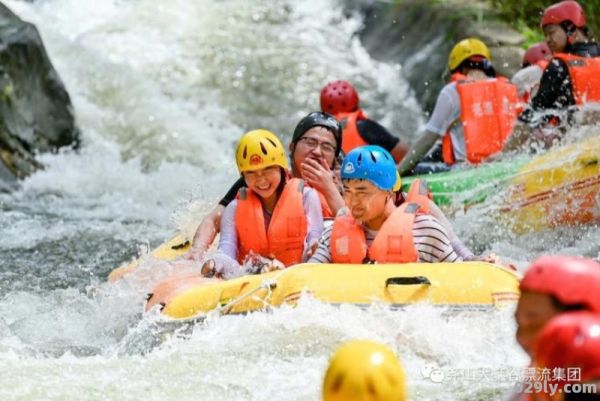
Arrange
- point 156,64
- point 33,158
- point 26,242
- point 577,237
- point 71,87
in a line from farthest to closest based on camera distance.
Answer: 1. point 156,64
2. point 71,87
3. point 33,158
4. point 26,242
5. point 577,237

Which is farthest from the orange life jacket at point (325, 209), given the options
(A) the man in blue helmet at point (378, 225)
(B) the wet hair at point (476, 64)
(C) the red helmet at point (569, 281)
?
(C) the red helmet at point (569, 281)

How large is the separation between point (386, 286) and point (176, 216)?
113 inches

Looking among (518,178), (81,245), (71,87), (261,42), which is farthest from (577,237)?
(261,42)

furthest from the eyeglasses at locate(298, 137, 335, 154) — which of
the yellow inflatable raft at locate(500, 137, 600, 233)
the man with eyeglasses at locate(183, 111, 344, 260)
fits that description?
the yellow inflatable raft at locate(500, 137, 600, 233)

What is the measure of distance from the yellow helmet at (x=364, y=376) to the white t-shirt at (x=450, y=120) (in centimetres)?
648

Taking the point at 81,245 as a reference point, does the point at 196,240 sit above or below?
below

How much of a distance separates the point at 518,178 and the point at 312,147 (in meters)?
2.11

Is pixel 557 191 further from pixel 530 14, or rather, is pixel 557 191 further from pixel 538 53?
pixel 530 14

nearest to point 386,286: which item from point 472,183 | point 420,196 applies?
point 420,196

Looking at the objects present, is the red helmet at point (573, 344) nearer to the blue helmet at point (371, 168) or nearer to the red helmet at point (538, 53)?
the blue helmet at point (371, 168)

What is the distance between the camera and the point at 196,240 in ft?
21.0

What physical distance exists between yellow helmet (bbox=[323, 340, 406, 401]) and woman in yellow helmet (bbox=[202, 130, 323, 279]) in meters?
3.61

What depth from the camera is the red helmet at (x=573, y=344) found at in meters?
2.12

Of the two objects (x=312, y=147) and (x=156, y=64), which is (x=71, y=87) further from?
(x=312, y=147)
